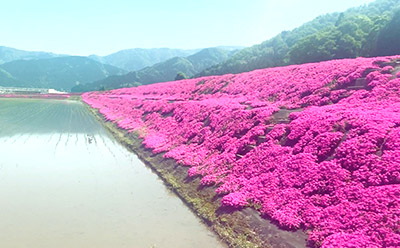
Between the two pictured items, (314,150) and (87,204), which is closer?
(314,150)

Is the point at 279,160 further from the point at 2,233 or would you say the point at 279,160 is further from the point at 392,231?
the point at 2,233

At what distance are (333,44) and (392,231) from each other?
78.5 m

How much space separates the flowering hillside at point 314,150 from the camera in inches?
417

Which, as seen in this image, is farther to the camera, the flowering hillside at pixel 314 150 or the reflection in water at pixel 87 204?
the reflection in water at pixel 87 204

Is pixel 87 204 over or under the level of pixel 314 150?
under

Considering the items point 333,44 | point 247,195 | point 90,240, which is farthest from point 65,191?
point 333,44

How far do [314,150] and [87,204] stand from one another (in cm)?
1278

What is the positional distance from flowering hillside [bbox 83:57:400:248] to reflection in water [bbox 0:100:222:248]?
3.07 m

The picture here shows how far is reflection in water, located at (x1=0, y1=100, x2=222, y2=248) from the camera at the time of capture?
1243 centimetres

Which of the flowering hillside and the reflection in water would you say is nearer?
the flowering hillside

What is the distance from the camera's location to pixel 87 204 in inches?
626

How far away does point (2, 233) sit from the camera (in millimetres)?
12359

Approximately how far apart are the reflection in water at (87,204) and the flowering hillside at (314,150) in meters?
3.07

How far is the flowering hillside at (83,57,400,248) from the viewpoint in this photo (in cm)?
1060
